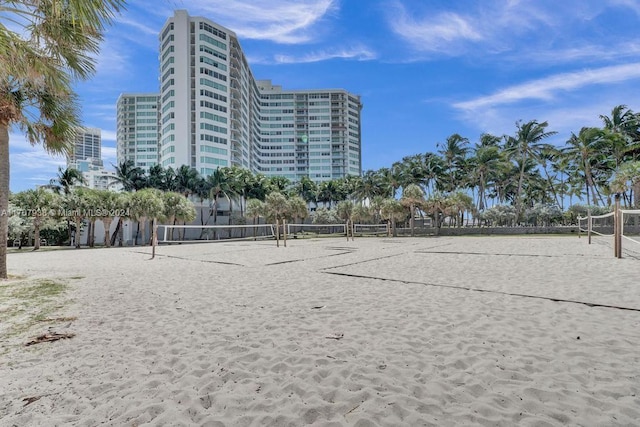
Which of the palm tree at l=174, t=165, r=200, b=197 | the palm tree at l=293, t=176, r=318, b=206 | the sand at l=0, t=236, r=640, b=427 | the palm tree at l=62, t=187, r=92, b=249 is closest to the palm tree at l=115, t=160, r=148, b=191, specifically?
the palm tree at l=174, t=165, r=200, b=197

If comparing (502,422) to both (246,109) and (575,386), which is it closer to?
(575,386)

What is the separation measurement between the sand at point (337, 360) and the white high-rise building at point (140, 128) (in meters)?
124

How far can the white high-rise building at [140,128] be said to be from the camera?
11700 cm

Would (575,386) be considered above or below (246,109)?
below

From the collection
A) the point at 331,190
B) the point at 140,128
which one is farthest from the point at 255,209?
the point at 140,128

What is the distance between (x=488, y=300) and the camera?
6.29 metres

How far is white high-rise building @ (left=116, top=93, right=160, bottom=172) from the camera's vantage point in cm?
11700

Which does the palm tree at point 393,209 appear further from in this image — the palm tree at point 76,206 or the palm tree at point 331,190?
the palm tree at point 331,190

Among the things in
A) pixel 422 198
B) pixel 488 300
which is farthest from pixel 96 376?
pixel 422 198

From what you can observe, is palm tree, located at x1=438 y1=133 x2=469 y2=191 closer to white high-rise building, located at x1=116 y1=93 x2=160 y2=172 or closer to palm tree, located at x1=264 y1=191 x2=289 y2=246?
palm tree, located at x1=264 y1=191 x2=289 y2=246

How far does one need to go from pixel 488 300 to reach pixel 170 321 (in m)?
5.14

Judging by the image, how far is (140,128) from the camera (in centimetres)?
11744

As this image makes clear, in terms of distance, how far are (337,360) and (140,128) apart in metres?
131

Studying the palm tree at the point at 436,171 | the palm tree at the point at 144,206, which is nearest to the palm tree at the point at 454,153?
the palm tree at the point at 436,171
